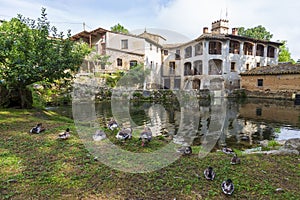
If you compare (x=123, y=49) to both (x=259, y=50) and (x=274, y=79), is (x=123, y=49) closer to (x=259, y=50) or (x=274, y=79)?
(x=274, y=79)

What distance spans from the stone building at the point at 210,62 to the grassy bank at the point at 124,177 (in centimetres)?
1951

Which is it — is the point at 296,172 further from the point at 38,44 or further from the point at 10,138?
the point at 38,44

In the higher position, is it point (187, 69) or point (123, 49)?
point (123, 49)

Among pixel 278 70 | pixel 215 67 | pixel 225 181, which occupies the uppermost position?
pixel 215 67

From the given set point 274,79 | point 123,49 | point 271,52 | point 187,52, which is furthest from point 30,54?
point 271,52

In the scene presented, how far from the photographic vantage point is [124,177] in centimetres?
315

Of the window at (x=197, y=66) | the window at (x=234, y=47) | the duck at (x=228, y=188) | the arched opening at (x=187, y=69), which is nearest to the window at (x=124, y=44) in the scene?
the arched opening at (x=187, y=69)

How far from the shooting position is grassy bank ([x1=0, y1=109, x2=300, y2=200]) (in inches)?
107

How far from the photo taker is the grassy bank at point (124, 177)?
8.89 feet

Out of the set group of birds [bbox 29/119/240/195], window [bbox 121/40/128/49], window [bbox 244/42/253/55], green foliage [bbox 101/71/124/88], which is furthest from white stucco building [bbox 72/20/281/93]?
group of birds [bbox 29/119/240/195]

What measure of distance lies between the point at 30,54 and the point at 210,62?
22.0m

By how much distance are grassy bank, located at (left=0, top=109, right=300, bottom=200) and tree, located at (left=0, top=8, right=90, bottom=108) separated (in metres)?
3.32

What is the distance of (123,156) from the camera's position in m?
3.98

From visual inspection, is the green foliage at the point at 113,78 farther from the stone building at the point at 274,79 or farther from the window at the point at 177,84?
the stone building at the point at 274,79
